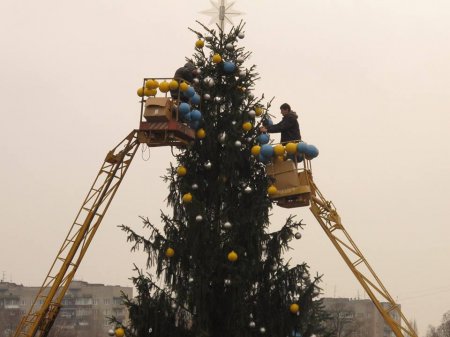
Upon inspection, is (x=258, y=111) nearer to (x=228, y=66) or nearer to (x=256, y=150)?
(x=256, y=150)

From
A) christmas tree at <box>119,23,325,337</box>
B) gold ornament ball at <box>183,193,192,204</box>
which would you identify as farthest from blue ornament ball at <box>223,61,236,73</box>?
gold ornament ball at <box>183,193,192,204</box>

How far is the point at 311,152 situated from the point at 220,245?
3.13 metres

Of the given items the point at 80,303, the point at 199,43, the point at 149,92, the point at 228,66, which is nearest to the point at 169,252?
the point at 149,92

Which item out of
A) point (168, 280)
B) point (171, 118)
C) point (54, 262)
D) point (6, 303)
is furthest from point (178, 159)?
point (6, 303)

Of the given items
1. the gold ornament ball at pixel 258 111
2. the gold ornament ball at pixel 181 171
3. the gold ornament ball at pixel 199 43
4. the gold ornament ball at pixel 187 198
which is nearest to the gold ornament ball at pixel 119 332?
the gold ornament ball at pixel 187 198

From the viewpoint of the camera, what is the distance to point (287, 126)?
2011cm

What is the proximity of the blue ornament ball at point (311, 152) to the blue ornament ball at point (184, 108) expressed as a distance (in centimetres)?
296

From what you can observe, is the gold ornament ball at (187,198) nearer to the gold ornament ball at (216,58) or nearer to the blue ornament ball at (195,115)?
the blue ornament ball at (195,115)

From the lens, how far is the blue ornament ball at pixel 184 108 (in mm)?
18419

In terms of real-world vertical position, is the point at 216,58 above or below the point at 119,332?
above

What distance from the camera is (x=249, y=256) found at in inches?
728

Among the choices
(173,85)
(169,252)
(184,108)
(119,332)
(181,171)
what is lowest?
(119,332)

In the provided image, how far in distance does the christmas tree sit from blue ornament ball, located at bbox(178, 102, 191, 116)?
0.03 meters

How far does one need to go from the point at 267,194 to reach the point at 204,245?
5.92ft
